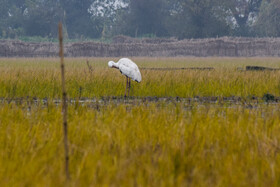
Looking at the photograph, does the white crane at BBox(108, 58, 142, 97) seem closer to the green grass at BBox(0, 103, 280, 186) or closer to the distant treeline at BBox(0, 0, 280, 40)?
the green grass at BBox(0, 103, 280, 186)

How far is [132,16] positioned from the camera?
165 feet

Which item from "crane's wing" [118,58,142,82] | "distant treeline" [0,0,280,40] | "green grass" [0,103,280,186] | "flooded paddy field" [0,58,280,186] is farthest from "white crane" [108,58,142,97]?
"distant treeline" [0,0,280,40]

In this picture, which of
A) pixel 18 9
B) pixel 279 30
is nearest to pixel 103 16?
pixel 18 9

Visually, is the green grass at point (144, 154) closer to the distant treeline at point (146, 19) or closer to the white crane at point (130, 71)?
the white crane at point (130, 71)

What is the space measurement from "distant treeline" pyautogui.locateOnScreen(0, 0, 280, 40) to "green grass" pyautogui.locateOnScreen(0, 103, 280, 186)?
41.9 metres

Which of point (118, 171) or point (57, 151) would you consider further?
point (57, 151)

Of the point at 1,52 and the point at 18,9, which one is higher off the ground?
the point at 18,9

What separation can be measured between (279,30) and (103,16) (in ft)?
70.1

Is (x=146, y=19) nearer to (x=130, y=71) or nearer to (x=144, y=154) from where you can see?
(x=130, y=71)

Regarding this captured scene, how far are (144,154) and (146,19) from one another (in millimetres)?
47596

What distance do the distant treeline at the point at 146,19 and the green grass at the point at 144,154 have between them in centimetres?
4193

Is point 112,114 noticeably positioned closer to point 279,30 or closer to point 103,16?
point 279,30

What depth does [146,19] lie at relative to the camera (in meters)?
50.1

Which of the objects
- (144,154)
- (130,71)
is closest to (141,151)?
(144,154)
